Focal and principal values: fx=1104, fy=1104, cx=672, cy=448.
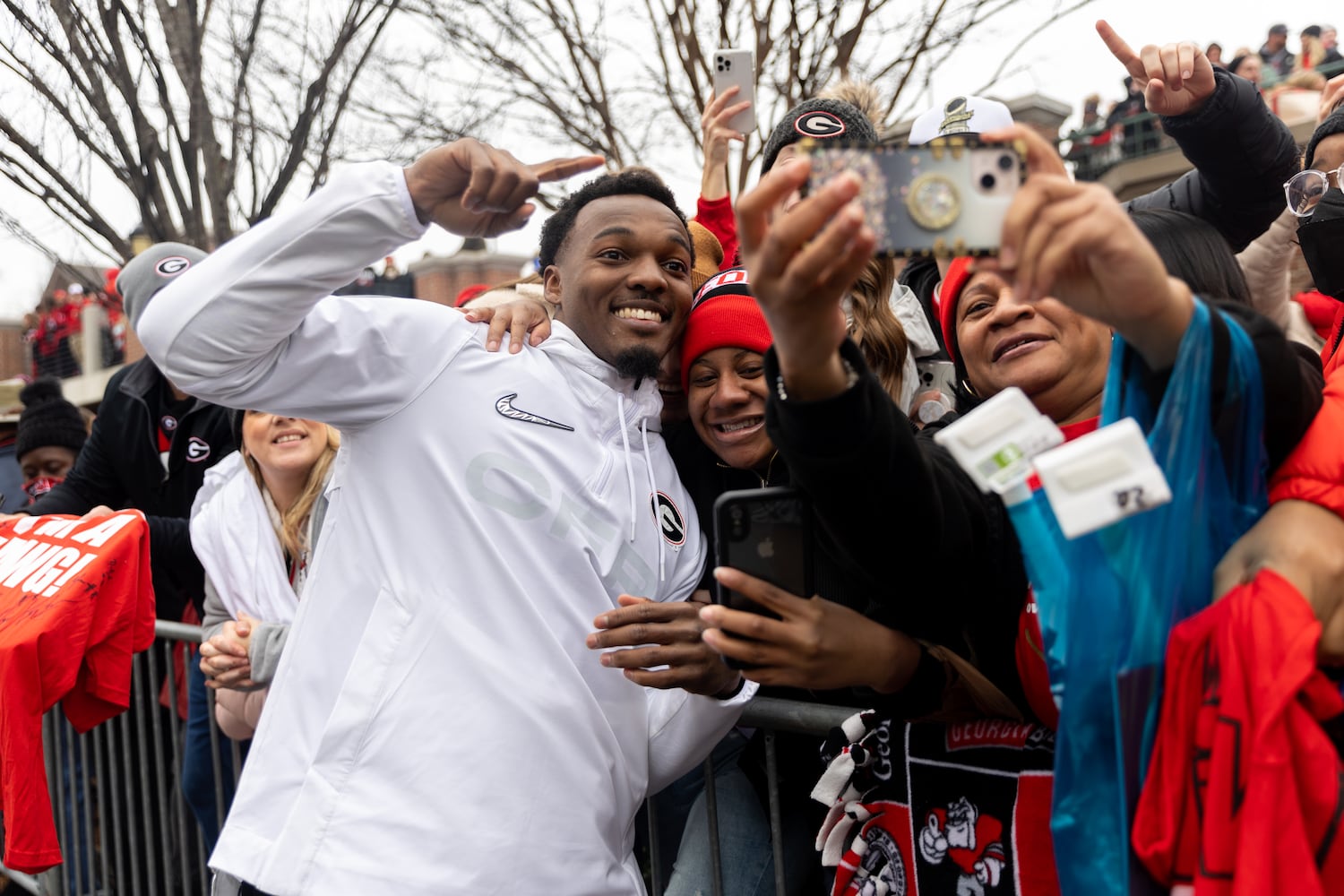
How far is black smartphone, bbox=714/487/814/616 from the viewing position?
68.0 inches

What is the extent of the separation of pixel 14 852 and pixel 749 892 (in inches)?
82.6

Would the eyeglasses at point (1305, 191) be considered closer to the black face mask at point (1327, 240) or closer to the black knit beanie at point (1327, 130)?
the black face mask at point (1327, 240)

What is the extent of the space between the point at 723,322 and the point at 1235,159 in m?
1.28

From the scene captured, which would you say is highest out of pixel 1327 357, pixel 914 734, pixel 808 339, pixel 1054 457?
pixel 808 339

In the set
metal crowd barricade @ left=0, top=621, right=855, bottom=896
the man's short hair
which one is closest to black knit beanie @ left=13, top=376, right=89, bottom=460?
metal crowd barricade @ left=0, top=621, right=855, bottom=896

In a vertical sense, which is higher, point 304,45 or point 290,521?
point 304,45

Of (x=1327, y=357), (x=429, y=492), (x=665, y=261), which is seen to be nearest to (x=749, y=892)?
(x=429, y=492)

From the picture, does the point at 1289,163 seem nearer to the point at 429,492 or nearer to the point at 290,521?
the point at 429,492

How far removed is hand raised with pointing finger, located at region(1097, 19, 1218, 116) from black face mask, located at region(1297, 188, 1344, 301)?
45cm

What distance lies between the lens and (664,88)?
859 centimetres

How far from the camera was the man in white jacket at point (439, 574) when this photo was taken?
209 cm

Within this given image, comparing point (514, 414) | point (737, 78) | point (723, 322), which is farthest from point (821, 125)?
point (514, 414)

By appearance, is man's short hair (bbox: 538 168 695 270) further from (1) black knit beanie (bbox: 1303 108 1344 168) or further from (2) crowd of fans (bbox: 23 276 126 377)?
(2) crowd of fans (bbox: 23 276 126 377)

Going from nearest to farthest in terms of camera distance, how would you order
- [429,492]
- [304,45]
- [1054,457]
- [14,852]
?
[1054,457] < [429,492] < [14,852] < [304,45]
